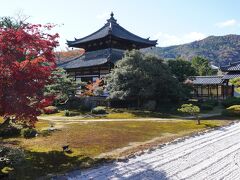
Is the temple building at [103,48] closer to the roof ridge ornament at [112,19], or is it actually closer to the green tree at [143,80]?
the roof ridge ornament at [112,19]

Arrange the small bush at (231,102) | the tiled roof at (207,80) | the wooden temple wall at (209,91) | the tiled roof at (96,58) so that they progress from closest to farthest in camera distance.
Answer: the small bush at (231,102) < the tiled roof at (96,58) < the tiled roof at (207,80) < the wooden temple wall at (209,91)

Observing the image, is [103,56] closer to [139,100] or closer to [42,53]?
[139,100]

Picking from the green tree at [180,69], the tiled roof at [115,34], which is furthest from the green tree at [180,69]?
the tiled roof at [115,34]

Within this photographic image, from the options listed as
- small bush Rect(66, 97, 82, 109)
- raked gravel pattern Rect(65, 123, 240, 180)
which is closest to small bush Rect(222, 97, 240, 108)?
small bush Rect(66, 97, 82, 109)

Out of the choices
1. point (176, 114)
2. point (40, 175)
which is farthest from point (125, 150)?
point (176, 114)

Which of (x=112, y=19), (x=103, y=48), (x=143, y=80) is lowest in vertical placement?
(x=143, y=80)

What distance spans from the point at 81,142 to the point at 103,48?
2625 cm

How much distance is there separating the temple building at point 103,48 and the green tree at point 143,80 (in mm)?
5163

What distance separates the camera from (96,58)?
131ft

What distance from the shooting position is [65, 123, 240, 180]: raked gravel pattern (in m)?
10.1

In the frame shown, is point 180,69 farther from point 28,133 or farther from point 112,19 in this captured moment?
point 28,133

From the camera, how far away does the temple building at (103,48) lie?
124ft

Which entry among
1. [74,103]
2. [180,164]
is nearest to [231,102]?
[74,103]

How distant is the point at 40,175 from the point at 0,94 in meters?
3.14
